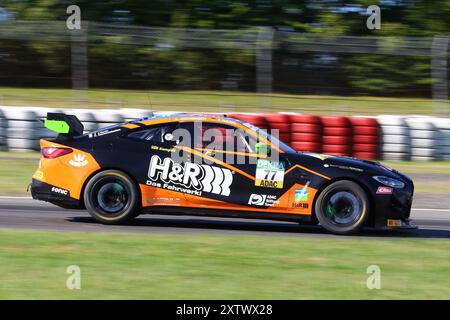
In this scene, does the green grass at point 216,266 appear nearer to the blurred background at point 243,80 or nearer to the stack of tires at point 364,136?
the stack of tires at point 364,136

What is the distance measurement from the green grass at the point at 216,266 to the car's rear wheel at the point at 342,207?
28 cm

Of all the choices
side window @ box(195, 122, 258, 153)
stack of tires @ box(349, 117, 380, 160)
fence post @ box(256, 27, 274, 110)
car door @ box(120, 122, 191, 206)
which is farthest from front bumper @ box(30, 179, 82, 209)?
fence post @ box(256, 27, 274, 110)

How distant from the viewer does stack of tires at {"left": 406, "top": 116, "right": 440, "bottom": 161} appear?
56.9ft

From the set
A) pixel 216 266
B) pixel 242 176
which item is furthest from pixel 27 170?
pixel 216 266

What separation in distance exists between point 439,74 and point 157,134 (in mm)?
12418

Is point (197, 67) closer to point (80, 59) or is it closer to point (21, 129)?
point (80, 59)

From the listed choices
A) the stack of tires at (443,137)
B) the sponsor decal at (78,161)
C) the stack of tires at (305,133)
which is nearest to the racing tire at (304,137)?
the stack of tires at (305,133)

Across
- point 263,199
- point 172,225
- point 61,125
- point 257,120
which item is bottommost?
point 172,225

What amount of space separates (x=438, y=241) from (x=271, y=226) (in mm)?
2070

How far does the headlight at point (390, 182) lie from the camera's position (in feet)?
29.8

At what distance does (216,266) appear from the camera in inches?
281

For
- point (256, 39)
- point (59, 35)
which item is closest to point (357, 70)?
point (256, 39)

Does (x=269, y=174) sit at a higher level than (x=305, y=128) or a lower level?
lower

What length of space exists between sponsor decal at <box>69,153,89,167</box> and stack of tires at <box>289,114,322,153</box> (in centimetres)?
805
